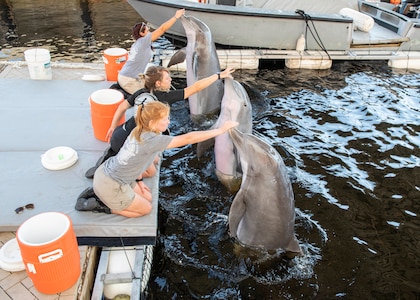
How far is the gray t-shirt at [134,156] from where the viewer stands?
3990 mm

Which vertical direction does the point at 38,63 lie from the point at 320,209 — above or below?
above

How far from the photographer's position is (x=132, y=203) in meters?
4.38

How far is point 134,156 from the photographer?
4020 millimetres

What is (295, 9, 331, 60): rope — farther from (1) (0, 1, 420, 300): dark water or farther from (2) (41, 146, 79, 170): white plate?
(2) (41, 146, 79, 170): white plate

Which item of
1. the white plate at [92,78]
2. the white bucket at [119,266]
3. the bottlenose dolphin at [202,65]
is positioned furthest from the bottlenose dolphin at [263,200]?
the white plate at [92,78]

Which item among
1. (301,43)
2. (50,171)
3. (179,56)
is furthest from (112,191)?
(301,43)

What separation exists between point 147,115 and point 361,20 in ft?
32.8

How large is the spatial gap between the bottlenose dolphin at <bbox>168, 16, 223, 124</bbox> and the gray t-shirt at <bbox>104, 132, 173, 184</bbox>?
385 centimetres

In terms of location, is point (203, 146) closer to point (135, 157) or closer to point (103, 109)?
point (103, 109)

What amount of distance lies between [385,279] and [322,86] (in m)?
6.24

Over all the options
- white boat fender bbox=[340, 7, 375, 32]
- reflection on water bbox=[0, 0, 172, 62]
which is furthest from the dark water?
reflection on water bbox=[0, 0, 172, 62]

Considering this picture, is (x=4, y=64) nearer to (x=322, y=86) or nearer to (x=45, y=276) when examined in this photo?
(x=45, y=276)

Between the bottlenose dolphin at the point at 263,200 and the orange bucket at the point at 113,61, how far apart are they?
152 inches

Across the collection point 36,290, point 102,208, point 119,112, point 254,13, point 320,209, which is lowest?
point 320,209
